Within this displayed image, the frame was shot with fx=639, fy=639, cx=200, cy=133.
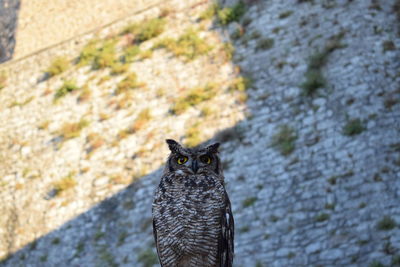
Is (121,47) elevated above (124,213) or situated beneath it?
elevated above

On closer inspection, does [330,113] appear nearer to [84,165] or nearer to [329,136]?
[329,136]

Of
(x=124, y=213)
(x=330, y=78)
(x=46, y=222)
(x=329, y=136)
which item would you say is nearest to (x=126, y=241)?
(x=124, y=213)

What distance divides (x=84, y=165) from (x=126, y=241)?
1.96 m

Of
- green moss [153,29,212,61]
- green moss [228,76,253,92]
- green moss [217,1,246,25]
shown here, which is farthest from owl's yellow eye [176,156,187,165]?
green moss [217,1,246,25]

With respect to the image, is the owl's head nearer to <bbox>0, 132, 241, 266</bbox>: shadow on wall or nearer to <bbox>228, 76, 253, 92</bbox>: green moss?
<bbox>0, 132, 241, 266</bbox>: shadow on wall

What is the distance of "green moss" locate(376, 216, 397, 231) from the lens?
845cm

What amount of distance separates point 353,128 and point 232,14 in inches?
154

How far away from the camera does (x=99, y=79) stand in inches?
501

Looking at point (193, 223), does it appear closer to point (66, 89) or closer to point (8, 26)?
point (66, 89)

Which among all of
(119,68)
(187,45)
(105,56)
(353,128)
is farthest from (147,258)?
(105,56)

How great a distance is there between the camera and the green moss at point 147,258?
9625 millimetres

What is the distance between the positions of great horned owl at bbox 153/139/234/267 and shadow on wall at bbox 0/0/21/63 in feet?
44.4

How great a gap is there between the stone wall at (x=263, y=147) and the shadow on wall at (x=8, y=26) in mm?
5166

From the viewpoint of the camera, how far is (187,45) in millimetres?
12344
